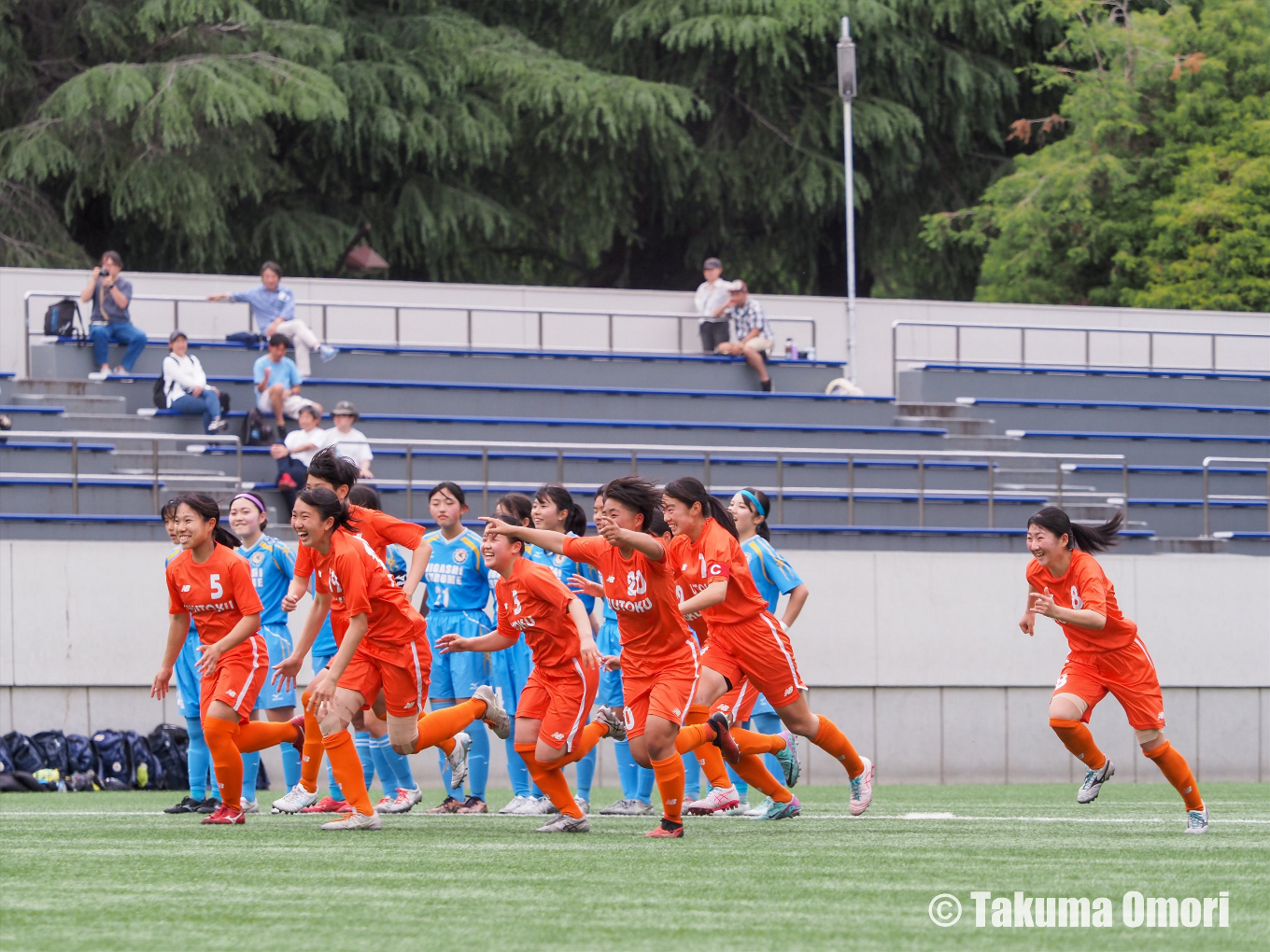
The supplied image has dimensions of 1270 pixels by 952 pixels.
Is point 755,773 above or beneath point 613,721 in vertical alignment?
beneath

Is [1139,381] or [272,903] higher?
[1139,381]

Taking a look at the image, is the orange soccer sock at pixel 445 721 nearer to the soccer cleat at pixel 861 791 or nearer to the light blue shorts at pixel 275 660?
the soccer cleat at pixel 861 791

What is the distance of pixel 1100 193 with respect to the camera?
25.8m

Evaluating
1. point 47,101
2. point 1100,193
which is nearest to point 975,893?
point 47,101

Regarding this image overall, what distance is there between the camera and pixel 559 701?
8547 mm

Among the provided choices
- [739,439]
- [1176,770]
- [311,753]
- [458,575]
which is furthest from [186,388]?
[1176,770]

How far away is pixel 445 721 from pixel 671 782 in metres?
1.36

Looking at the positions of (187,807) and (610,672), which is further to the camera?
(610,672)

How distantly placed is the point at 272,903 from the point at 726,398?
13.7 m

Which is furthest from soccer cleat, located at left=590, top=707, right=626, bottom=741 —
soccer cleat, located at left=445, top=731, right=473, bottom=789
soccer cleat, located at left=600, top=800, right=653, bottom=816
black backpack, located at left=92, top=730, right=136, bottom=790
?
black backpack, located at left=92, top=730, right=136, bottom=790

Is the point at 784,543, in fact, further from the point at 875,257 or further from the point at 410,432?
the point at 875,257

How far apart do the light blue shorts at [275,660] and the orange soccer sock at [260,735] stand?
5.55 feet

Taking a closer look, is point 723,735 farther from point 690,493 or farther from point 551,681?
point 690,493

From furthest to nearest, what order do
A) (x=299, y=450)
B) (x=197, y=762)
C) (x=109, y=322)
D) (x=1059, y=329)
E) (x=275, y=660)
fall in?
(x=1059, y=329) < (x=109, y=322) < (x=299, y=450) < (x=275, y=660) < (x=197, y=762)
